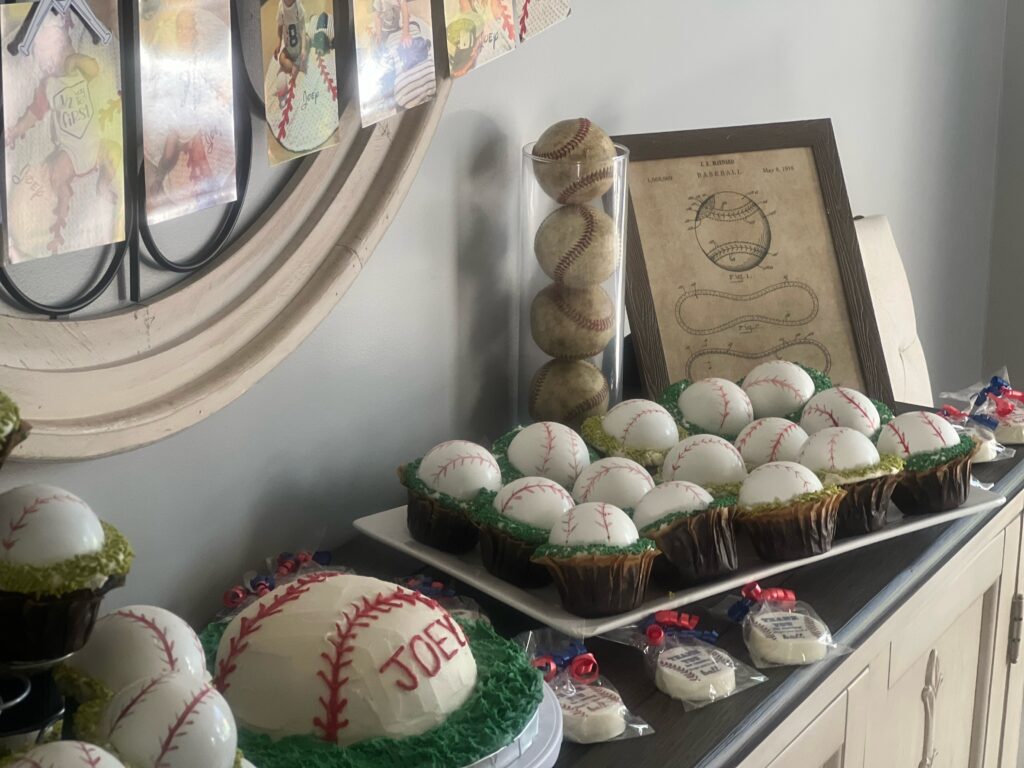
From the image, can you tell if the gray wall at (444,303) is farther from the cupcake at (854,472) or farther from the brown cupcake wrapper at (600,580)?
the cupcake at (854,472)

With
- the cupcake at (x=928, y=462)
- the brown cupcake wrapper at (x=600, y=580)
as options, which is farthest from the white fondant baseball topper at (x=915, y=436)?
the brown cupcake wrapper at (x=600, y=580)

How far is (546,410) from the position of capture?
125 centimetres

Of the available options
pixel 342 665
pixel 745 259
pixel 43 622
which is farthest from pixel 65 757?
pixel 745 259

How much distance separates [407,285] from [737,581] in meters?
0.44

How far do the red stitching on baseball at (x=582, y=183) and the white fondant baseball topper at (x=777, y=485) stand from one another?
361 millimetres

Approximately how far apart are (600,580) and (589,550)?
26mm

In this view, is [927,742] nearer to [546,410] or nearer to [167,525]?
[546,410]

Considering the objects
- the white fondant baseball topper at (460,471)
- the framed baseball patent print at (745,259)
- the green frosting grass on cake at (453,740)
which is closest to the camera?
the green frosting grass on cake at (453,740)

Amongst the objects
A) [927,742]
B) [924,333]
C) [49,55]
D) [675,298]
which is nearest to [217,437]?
[49,55]

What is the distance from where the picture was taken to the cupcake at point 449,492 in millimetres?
997

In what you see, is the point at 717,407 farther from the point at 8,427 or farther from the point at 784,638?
the point at 8,427

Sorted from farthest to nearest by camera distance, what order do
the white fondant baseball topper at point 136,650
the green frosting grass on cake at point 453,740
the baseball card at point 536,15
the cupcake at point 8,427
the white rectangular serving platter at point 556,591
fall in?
the baseball card at point 536,15
the white rectangular serving platter at point 556,591
the green frosting grass on cake at point 453,740
the white fondant baseball topper at point 136,650
the cupcake at point 8,427

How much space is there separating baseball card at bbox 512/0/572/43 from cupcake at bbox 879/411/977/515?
0.53 metres

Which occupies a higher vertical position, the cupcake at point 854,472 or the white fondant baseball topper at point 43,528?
the white fondant baseball topper at point 43,528
